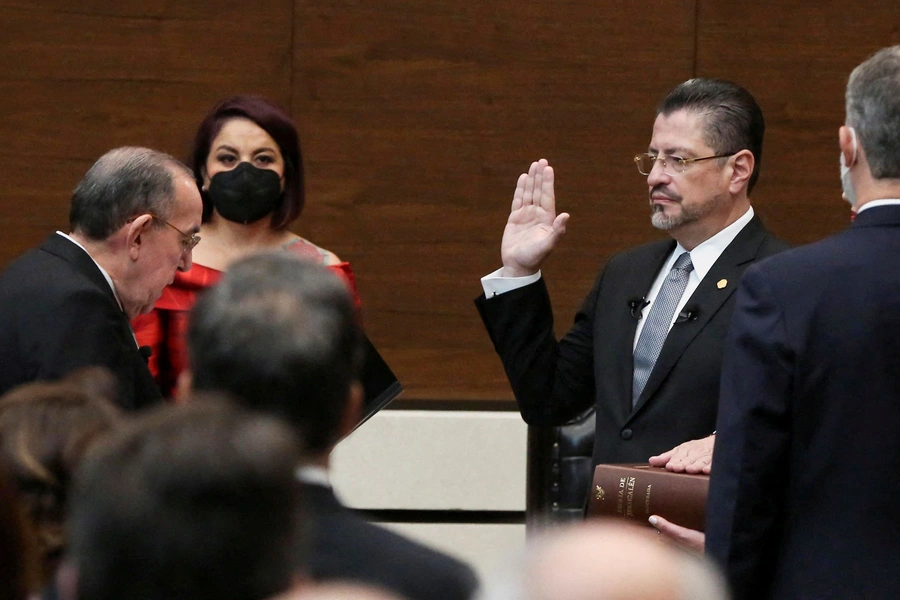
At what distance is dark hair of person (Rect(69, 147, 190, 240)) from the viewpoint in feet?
10.3

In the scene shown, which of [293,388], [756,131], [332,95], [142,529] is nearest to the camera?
[142,529]

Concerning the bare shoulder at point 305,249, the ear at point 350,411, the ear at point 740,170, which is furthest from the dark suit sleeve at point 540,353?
the ear at point 350,411

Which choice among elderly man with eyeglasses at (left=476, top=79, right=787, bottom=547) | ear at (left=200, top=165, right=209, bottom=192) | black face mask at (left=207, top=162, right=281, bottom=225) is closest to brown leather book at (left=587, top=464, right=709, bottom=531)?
elderly man with eyeglasses at (left=476, top=79, right=787, bottom=547)

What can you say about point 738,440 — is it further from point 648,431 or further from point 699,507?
point 648,431

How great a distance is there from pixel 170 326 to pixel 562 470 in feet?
4.62

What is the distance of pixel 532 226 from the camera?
3525mm

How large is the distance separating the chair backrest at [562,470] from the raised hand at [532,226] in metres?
1.10

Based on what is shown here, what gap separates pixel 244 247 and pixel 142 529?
2.94m

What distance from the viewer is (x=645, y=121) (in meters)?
5.43

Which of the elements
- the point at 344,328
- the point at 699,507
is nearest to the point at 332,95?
the point at 699,507

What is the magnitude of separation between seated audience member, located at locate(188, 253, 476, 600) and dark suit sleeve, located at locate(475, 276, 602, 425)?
5.91 feet

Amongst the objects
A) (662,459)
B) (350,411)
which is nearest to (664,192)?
(662,459)

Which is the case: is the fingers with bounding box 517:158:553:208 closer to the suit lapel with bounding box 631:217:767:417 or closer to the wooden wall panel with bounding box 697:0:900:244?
the suit lapel with bounding box 631:217:767:417

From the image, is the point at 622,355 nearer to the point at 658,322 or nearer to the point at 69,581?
the point at 658,322
